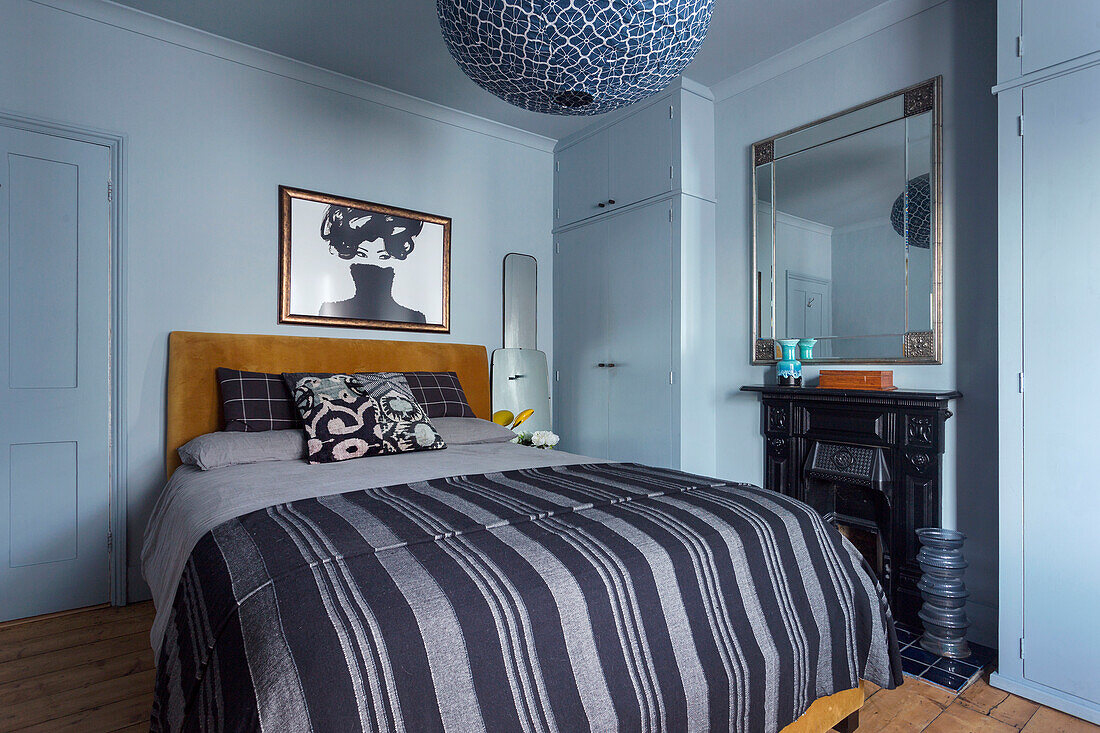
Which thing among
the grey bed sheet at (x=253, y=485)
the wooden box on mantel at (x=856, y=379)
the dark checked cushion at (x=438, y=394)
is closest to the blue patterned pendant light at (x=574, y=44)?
the grey bed sheet at (x=253, y=485)

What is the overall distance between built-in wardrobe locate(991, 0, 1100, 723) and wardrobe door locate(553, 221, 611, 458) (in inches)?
83.0

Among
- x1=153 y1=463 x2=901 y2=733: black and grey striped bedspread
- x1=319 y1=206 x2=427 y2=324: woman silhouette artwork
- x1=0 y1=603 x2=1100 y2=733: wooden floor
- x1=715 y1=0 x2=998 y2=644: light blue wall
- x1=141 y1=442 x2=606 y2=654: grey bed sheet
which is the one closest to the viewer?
x1=153 y1=463 x2=901 y2=733: black and grey striped bedspread

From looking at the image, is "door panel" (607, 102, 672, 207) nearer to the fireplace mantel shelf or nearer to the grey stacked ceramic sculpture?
the fireplace mantel shelf

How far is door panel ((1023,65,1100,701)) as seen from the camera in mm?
1840

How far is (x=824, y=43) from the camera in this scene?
287cm

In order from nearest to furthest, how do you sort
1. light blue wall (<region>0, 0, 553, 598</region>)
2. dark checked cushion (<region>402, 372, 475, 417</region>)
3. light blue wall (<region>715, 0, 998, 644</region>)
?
1. light blue wall (<region>715, 0, 998, 644</region>)
2. light blue wall (<region>0, 0, 553, 598</region>)
3. dark checked cushion (<region>402, 372, 475, 417</region>)

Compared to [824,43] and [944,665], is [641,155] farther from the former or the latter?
[944,665]

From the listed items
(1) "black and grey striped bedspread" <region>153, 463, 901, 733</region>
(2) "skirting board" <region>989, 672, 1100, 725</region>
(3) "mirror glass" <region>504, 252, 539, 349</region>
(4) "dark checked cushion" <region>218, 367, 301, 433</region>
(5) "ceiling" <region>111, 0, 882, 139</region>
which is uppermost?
(5) "ceiling" <region>111, 0, 882, 139</region>

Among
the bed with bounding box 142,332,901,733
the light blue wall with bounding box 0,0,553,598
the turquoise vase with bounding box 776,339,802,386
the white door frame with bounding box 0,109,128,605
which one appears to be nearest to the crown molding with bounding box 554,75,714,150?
the light blue wall with bounding box 0,0,553,598

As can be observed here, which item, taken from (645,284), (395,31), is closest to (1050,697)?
(645,284)

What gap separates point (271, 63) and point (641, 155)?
207cm

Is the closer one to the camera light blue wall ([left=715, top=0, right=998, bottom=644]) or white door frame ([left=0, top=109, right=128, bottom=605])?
light blue wall ([left=715, top=0, right=998, bottom=644])

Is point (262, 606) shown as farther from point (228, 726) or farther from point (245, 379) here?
point (245, 379)

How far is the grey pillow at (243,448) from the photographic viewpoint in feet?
7.36
